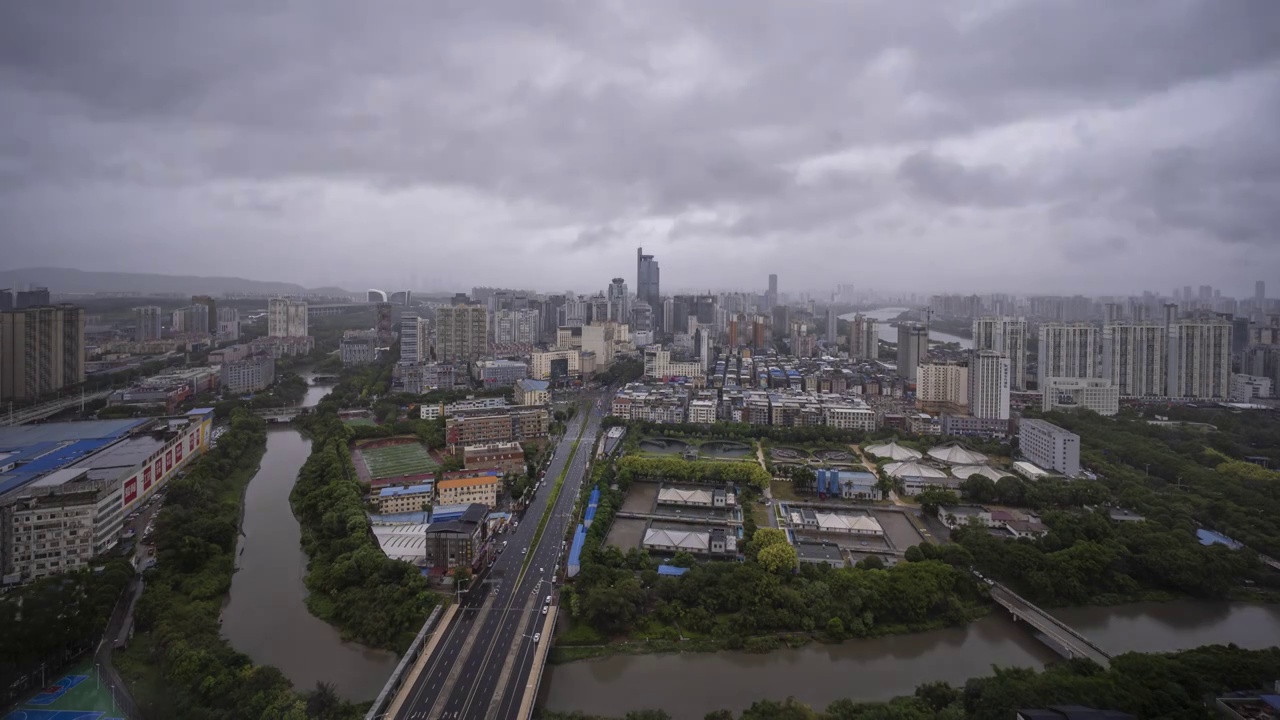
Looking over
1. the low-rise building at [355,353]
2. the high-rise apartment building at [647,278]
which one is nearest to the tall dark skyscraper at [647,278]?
the high-rise apartment building at [647,278]

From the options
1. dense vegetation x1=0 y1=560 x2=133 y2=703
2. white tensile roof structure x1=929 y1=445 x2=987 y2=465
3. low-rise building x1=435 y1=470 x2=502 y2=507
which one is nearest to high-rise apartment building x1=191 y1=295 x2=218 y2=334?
low-rise building x1=435 y1=470 x2=502 y2=507

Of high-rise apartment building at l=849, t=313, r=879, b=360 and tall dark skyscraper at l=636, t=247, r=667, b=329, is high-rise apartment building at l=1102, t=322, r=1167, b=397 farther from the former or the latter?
tall dark skyscraper at l=636, t=247, r=667, b=329

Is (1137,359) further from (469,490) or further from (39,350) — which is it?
(39,350)

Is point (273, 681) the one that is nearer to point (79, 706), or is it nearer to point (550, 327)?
point (79, 706)

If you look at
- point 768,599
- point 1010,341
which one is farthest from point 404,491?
point 1010,341

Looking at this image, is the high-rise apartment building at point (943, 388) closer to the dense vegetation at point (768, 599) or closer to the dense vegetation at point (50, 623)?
the dense vegetation at point (768, 599)

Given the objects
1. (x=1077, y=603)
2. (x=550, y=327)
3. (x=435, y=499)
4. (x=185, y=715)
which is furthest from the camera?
(x=550, y=327)

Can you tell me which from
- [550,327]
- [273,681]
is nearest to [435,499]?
[273,681]
